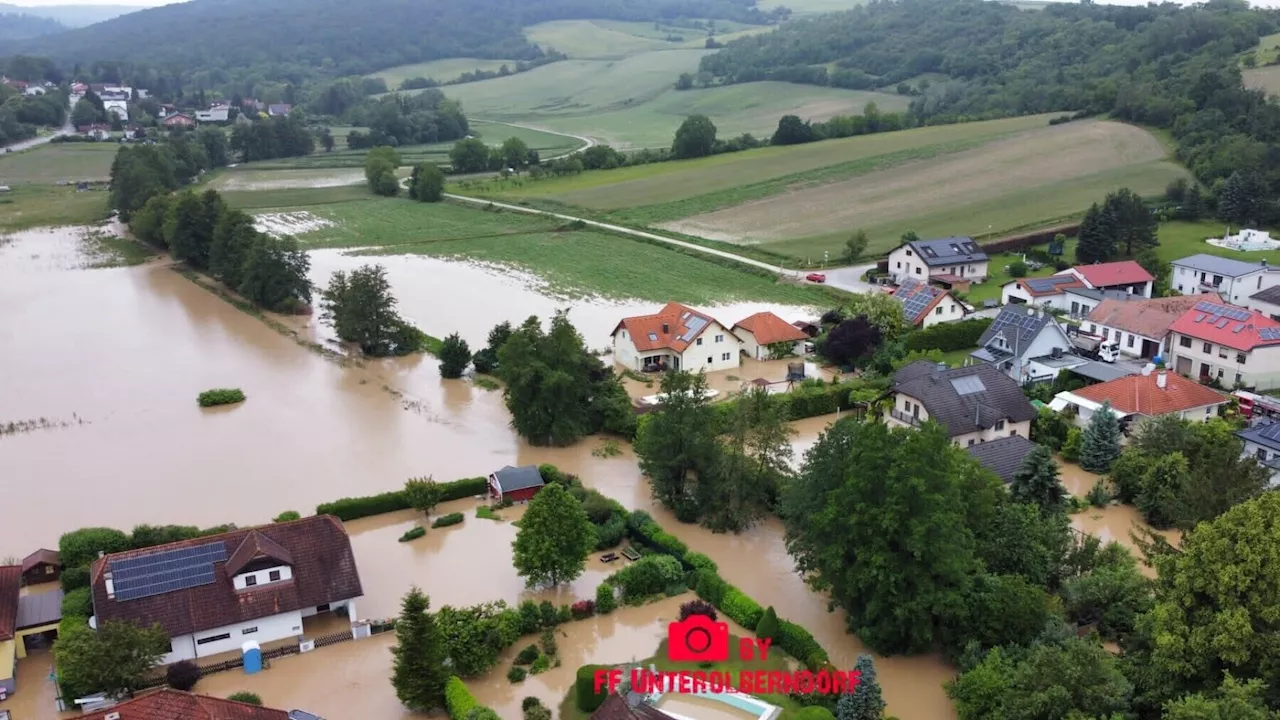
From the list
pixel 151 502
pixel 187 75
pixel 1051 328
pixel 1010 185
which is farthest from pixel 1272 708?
pixel 187 75

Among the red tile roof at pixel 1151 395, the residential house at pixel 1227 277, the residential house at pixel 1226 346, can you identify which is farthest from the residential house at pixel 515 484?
the residential house at pixel 1227 277

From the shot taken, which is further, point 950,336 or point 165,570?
point 950,336

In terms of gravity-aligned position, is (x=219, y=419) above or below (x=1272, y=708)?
below

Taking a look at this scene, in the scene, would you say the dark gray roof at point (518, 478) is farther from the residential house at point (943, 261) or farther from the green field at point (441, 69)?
the green field at point (441, 69)

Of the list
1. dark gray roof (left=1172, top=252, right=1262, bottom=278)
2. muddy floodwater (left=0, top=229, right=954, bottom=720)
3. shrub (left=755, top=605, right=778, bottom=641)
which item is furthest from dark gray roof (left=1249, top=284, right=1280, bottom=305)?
shrub (left=755, top=605, right=778, bottom=641)

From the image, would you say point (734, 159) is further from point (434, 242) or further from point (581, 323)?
point (581, 323)

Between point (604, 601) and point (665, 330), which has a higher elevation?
point (665, 330)

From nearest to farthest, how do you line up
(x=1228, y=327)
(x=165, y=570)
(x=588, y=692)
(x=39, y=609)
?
1. (x=588, y=692)
2. (x=165, y=570)
3. (x=39, y=609)
4. (x=1228, y=327)

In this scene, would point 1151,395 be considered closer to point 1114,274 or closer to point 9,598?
point 1114,274

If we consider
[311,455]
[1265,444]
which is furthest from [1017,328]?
[311,455]
